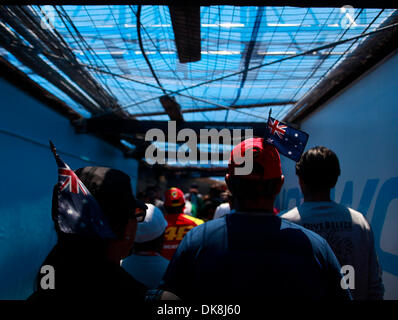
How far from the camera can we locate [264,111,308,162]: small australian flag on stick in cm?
133

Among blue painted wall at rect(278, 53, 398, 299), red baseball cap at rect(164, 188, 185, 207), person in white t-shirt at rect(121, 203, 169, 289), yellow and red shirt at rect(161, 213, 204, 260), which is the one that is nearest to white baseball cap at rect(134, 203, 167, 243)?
person in white t-shirt at rect(121, 203, 169, 289)

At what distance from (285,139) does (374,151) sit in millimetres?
1964

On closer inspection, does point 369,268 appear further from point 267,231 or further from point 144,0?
point 144,0

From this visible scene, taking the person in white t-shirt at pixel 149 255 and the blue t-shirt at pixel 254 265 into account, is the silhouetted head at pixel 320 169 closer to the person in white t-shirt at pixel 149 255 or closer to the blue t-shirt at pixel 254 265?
the blue t-shirt at pixel 254 265

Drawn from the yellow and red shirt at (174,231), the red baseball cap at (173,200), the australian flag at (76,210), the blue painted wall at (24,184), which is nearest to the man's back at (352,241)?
the australian flag at (76,210)

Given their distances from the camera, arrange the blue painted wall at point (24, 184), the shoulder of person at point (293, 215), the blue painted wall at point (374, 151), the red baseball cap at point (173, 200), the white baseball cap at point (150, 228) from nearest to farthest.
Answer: the shoulder of person at point (293, 215) → the white baseball cap at point (150, 228) → the blue painted wall at point (374, 151) → the red baseball cap at point (173, 200) → the blue painted wall at point (24, 184)

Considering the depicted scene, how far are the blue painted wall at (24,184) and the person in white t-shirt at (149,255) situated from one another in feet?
8.31

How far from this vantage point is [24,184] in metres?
3.96

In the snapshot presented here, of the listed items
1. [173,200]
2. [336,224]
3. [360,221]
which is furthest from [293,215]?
[173,200]

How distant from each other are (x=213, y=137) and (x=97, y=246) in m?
4.49

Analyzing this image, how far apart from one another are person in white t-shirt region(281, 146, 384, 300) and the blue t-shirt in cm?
58

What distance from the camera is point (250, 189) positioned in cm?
108

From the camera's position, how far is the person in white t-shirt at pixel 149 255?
5.33 feet

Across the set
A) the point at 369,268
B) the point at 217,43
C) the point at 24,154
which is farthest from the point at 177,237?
the point at 24,154
